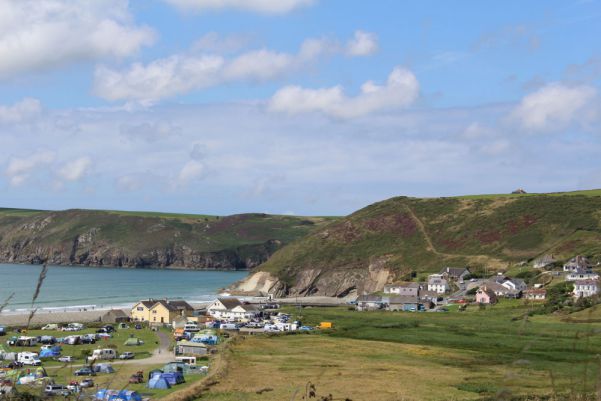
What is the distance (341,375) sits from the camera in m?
43.1

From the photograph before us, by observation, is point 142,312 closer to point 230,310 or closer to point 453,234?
point 230,310

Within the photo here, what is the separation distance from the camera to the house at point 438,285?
12306 centimetres

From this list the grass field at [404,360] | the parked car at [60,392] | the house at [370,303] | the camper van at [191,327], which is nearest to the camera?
the parked car at [60,392]

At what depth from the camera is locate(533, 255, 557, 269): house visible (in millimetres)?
122919

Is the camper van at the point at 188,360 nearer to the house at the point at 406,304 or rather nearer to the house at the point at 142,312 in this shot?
the house at the point at 142,312

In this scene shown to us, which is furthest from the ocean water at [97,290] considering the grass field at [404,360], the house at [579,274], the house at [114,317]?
the house at [579,274]

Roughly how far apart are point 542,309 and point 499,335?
2349 cm

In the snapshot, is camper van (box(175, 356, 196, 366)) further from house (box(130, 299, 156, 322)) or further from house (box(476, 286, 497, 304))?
house (box(476, 286, 497, 304))

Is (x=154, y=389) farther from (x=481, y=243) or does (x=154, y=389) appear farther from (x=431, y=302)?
(x=481, y=243)

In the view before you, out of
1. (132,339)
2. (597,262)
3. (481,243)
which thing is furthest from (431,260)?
(132,339)

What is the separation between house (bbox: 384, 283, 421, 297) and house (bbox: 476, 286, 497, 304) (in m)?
15.3

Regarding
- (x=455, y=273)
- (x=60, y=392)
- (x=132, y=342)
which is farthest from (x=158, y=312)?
(x=60, y=392)

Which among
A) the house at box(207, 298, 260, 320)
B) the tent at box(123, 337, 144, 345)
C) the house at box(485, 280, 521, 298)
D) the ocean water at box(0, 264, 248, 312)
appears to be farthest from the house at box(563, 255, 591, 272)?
the tent at box(123, 337, 144, 345)

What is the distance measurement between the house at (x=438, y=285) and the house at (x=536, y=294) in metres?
21.3
